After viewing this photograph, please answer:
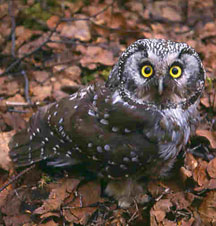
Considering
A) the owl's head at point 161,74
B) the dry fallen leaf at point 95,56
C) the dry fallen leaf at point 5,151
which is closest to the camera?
the owl's head at point 161,74

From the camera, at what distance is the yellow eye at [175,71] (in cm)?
206

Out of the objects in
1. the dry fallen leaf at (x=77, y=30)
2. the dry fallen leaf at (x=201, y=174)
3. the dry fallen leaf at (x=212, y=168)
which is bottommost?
the dry fallen leaf at (x=201, y=174)

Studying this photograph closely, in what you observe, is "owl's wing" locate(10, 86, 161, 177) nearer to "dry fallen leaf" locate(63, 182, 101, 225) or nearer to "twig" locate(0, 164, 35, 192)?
"twig" locate(0, 164, 35, 192)

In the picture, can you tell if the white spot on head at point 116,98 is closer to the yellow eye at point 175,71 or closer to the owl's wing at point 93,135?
the owl's wing at point 93,135

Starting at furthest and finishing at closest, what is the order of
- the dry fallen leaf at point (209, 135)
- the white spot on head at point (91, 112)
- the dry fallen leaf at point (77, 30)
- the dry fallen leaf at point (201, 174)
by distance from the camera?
the dry fallen leaf at point (77, 30) → the dry fallen leaf at point (209, 135) → the dry fallen leaf at point (201, 174) → the white spot on head at point (91, 112)

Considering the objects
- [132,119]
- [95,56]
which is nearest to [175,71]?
[132,119]

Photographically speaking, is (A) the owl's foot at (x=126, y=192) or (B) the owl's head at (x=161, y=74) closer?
(B) the owl's head at (x=161, y=74)

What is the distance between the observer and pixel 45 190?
263 centimetres

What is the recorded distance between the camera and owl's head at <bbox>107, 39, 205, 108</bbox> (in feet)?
6.65

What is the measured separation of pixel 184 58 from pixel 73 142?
104 cm

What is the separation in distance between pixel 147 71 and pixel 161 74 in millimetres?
100

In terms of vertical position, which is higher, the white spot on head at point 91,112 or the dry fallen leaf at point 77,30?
the dry fallen leaf at point 77,30

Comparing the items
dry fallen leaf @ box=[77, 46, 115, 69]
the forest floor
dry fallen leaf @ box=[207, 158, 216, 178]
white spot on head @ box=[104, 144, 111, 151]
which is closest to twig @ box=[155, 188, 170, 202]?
the forest floor

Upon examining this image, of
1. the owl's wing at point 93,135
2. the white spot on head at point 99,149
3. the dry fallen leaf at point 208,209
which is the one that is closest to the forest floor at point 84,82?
the dry fallen leaf at point 208,209
